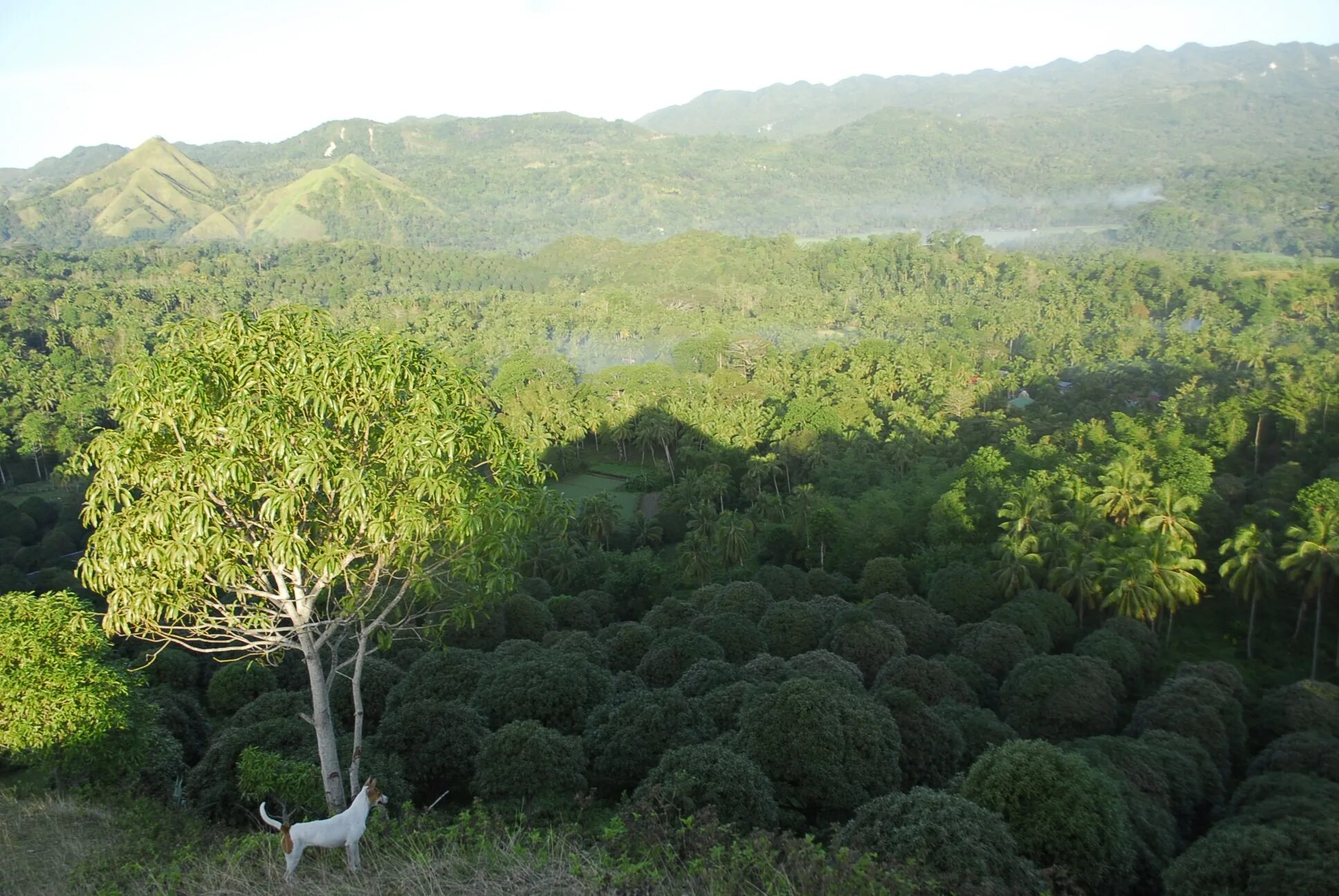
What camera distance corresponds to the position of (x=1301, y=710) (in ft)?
64.2

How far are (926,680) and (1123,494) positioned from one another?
15.6 m

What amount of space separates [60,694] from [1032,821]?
14878 mm

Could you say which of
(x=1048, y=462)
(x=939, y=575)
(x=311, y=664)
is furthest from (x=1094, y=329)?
(x=311, y=664)

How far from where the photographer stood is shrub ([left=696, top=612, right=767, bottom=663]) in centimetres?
2280

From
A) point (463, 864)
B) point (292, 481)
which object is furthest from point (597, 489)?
point (292, 481)

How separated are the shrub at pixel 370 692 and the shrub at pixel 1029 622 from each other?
16.7m

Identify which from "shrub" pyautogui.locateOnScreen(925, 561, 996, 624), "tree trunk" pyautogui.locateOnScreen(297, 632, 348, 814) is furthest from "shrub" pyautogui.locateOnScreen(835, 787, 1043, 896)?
"shrub" pyautogui.locateOnScreen(925, 561, 996, 624)

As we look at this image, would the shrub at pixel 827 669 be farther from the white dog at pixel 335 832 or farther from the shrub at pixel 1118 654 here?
the white dog at pixel 335 832

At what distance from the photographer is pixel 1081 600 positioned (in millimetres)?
27469

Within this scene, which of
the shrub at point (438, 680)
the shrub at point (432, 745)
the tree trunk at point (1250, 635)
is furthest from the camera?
the tree trunk at point (1250, 635)

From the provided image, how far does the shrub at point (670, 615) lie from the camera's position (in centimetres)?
2547

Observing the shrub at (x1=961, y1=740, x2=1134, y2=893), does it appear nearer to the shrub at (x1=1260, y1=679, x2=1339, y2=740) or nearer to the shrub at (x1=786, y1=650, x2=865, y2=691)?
the shrub at (x1=786, y1=650, x2=865, y2=691)

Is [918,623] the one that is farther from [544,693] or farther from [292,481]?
[292,481]

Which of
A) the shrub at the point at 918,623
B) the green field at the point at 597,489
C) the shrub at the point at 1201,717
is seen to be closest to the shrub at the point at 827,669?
the shrub at the point at 918,623
